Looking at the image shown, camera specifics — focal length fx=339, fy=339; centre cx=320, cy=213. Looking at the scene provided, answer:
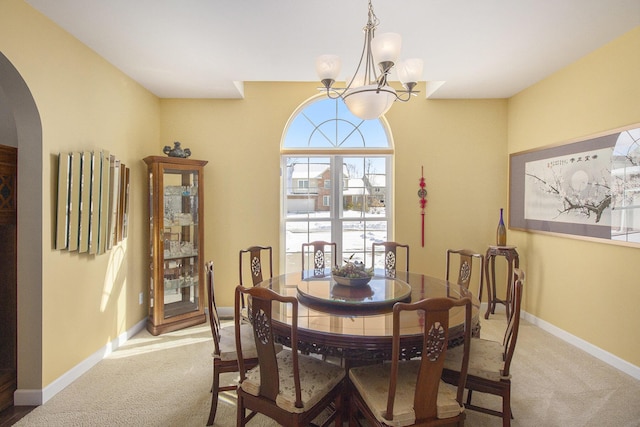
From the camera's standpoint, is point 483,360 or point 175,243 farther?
point 175,243

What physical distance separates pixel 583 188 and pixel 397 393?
→ 2.82 meters

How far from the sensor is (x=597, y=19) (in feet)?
8.13

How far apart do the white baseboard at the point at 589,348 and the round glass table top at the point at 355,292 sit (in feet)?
6.38

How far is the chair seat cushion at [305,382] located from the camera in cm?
166

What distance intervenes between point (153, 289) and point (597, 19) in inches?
177

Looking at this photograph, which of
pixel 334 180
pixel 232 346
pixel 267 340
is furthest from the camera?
pixel 334 180

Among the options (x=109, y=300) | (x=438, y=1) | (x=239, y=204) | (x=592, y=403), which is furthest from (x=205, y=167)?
(x=592, y=403)

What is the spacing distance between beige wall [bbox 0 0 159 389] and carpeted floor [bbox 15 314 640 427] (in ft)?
0.90

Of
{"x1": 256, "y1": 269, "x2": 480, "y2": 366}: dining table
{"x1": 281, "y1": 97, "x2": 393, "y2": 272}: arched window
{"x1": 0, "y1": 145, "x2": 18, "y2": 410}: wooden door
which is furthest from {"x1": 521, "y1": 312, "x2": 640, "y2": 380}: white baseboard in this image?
{"x1": 0, "y1": 145, "x2": 18, "y2": 410}: wooden door

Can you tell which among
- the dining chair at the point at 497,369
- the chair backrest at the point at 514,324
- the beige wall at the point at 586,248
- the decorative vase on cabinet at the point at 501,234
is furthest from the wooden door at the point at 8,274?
the beige wall at the point at 586,248

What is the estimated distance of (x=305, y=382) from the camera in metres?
1.78

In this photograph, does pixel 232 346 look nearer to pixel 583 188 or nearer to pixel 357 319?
pixel 357 319

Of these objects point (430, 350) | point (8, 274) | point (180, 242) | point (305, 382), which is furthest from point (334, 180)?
point (8, 274)

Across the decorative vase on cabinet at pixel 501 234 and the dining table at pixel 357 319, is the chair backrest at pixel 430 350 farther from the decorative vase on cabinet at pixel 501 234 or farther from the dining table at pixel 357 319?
the decorative vase on cabinet at pixel 501 234
